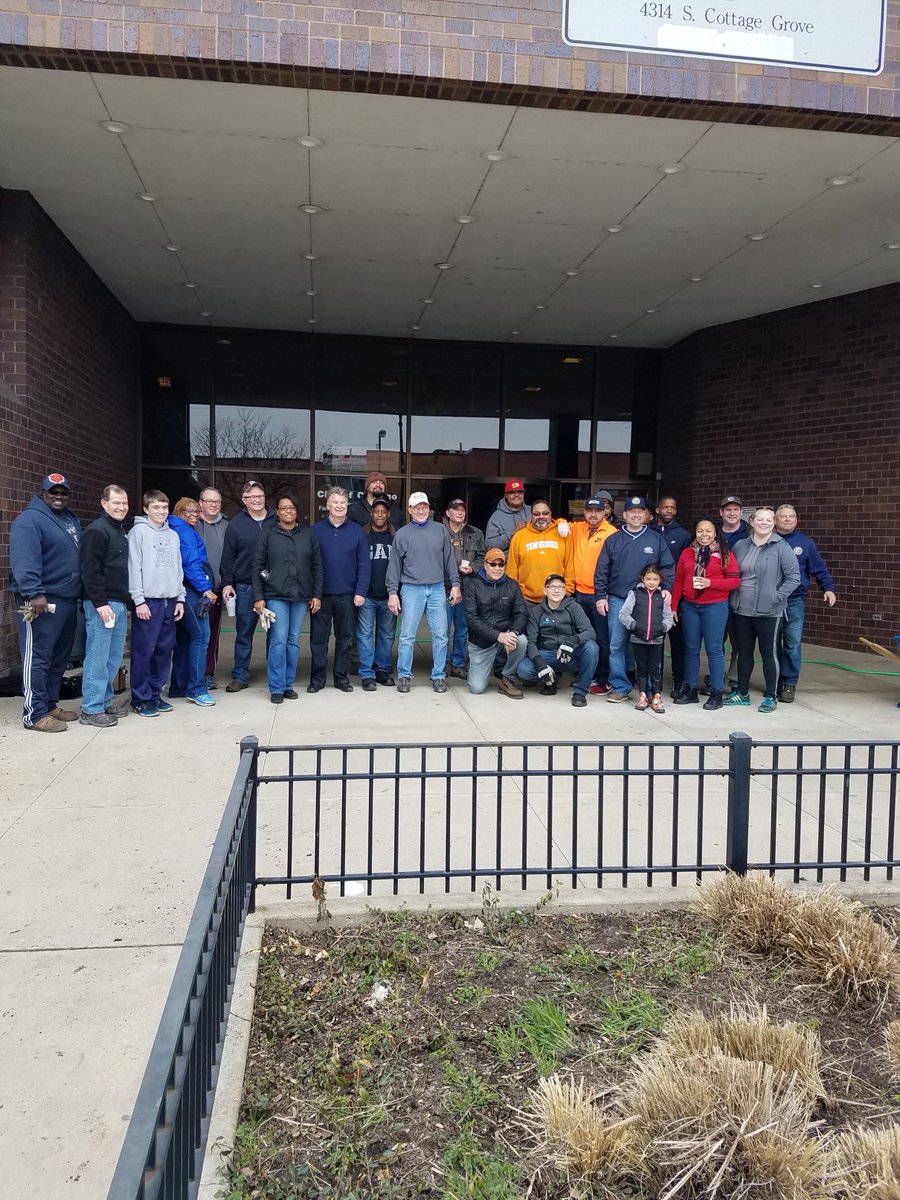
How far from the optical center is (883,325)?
11.3m

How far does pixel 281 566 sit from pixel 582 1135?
6154 mm

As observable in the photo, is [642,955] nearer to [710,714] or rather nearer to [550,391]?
[710,714]

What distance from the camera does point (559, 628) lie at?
319 inches

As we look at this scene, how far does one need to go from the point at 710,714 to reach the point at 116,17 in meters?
7.17

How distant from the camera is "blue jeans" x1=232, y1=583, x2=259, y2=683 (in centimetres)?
823

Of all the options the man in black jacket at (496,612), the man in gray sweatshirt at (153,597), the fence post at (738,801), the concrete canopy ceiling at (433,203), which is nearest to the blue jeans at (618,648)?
the man in black jacket at (496,612)

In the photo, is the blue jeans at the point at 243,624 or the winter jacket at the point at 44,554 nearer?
the winter jacket at the point at 44,554

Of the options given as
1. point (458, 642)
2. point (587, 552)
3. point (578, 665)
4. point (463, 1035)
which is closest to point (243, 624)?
point (458, 642)

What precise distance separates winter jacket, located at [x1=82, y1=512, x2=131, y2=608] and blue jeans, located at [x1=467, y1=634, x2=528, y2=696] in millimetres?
3230

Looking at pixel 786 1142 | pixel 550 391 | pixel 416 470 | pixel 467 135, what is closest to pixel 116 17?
pixel 467 135

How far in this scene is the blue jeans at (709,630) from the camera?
797cm

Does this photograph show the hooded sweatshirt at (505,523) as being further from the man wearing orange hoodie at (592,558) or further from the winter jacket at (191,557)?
the winter jacket at (191,557)

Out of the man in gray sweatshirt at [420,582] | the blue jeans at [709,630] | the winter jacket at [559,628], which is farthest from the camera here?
the man in gray sweatshirt at [420,582]

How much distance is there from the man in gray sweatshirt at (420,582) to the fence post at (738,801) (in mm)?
4719
